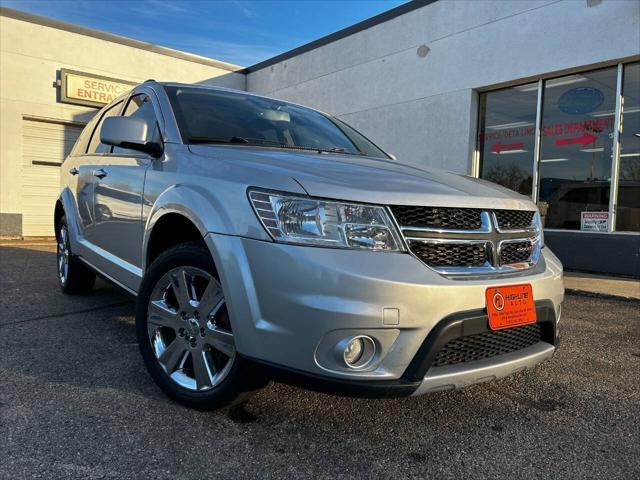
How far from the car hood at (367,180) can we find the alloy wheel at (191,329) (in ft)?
2.02

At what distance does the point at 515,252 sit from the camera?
8.13ft

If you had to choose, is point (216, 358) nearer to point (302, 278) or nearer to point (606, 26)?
point (302, 278)

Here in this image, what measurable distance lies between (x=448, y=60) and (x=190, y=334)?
352 inches

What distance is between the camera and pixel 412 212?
2.15 metres

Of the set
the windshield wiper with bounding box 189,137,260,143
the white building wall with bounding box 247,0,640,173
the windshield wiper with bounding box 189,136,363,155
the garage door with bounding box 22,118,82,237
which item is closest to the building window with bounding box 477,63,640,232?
the white building wall with bounding box 247,0,640,173

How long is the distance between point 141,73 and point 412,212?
13.3 metres

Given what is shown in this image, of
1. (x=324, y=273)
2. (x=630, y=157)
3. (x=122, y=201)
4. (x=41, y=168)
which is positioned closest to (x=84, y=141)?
(x=122, y=201)

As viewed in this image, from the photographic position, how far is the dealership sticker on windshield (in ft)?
7.11

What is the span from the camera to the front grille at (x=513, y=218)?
244cm

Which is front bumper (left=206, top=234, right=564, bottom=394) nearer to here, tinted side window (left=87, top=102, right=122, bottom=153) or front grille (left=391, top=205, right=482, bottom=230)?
front grille (left=391, top=205, right=482, bottom=230)

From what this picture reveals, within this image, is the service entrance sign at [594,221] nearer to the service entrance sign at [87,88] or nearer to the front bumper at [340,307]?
the front bumper at [340,307]

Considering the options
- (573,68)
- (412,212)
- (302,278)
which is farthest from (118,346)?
(573,68)

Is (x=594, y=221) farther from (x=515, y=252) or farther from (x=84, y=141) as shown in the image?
(x=84, y=141)

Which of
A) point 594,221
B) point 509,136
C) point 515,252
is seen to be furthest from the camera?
point 509,136
